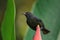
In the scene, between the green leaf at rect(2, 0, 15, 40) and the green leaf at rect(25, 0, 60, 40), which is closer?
the green leaf at rect(2, 0, 15, 40)

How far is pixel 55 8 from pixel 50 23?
6 cm

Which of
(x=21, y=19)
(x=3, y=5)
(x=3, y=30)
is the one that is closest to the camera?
(x=3, y=30)

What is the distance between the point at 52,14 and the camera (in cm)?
89

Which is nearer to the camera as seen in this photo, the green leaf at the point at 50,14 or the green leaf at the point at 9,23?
the green leaf at the point at 9,23

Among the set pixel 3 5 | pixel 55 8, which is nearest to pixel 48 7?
pixel 55 8

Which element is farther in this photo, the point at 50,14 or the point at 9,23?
the point at 50,14

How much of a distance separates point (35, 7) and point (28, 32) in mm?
92

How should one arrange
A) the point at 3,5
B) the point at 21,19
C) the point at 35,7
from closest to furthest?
the point at 35,7 < the point at 3,5 < the point at 21,19

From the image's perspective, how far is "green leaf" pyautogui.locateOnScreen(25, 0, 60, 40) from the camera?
861mm

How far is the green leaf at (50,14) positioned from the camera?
861 millimetres

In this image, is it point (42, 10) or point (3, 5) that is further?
point (3, 5)

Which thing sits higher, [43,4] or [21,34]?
[43,4]

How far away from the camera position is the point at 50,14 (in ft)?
2.92

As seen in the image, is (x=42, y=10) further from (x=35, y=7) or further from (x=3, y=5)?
(x=3, y=5)
